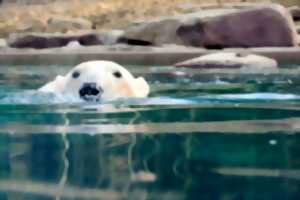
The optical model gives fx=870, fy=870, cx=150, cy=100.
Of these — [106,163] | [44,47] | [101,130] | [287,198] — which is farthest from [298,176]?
[44,47]

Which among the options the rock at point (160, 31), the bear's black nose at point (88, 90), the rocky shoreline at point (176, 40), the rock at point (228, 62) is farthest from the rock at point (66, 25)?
the bear's black nose at point (88, 90)

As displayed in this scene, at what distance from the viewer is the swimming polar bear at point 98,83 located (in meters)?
5.21

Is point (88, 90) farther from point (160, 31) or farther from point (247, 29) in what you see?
point (160, 31)

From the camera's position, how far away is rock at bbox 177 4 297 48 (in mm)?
11133

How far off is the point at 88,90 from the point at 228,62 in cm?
428

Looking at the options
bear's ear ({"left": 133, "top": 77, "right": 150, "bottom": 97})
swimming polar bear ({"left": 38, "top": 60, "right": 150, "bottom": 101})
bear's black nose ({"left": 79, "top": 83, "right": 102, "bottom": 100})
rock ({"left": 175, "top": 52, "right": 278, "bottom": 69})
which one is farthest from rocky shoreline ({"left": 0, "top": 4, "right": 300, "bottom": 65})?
bear's black nose ({"left": 79, "top": 83, "right": 102, "bottom": 100})

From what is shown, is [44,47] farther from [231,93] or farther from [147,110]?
[147,110]

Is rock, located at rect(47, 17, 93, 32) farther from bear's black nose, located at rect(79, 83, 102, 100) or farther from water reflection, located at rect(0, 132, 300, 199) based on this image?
water reflection, located at rect(0, 132, 300, 199)

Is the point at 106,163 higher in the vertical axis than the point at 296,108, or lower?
higher

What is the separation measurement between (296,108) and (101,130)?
4.71 feet

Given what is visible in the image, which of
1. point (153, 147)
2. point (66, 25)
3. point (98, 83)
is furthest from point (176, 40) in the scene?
point (153, 147)

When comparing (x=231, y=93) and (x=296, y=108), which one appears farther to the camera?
(x=231, y=93)

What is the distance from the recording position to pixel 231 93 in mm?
6000

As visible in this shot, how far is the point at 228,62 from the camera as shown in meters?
9.27
